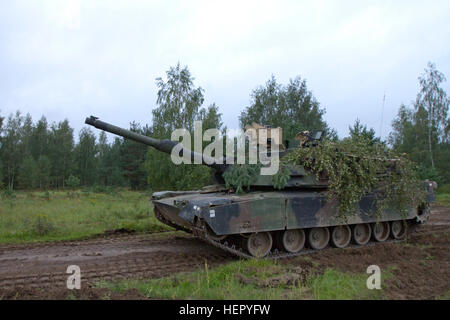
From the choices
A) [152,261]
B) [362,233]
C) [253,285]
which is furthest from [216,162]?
[362,233]

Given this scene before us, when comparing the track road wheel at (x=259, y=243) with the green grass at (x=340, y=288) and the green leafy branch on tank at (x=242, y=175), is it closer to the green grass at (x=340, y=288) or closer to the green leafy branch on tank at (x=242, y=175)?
the green leafy branch on tank at (x=242, y=175)

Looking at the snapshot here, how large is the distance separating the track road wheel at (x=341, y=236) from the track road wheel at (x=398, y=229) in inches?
74.5

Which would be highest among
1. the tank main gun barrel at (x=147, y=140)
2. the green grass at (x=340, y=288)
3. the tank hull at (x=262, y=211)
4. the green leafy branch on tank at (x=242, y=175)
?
the tank main gun barrel at (x=147, y=140)

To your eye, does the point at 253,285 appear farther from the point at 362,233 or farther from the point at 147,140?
the point at 362,233

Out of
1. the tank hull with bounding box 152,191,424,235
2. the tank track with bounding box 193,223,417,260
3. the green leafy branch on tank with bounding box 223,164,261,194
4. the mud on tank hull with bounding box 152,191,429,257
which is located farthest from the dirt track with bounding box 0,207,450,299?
the green leafy branch on tank with bounding box 223,164,261,194

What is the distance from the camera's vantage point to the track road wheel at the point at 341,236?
9250 mm

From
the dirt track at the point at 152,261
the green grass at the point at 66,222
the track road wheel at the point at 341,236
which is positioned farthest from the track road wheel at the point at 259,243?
the green grass at the point at 66,222

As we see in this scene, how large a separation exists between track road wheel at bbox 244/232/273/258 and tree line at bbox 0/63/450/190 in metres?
4.29

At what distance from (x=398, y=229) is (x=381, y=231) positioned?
85 centimetres

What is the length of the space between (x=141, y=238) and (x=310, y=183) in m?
4.89

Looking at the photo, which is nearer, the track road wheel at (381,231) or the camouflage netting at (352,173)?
the camouflage netting at (352,173)

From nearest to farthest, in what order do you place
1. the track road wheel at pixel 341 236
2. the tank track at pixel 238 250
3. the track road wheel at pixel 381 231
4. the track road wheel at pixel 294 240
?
the tank track at pixel 238 250 < the track road wheel at pixel 294 240 < the track road wheel at pixel 341 236 < the track road wheel at pixel 381 231

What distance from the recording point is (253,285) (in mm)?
5414
